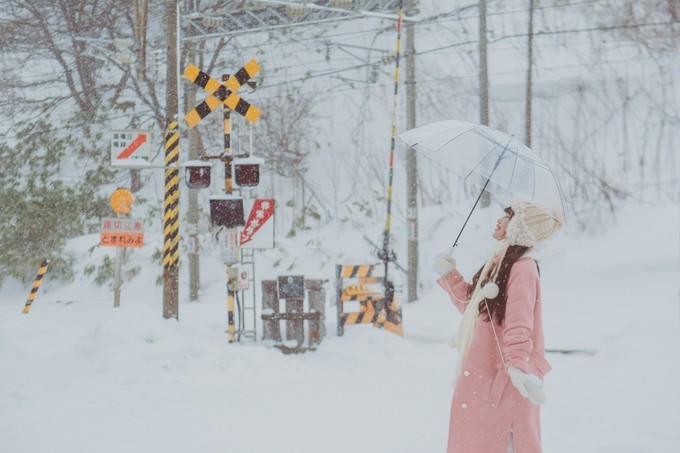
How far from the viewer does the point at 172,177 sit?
35.6ft

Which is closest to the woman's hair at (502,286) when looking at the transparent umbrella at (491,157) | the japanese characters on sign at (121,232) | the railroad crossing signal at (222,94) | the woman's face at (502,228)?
the woman's face at (502,228)

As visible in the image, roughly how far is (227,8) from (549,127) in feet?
29.1

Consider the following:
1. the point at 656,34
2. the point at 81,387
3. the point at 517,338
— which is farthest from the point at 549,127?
the point at 517,338

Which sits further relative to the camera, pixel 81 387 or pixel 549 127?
Answer: pixel 549 127

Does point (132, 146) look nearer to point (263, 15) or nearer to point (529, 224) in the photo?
point (263, 15)

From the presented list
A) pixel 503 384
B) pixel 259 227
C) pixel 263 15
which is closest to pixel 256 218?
pixel 259 227

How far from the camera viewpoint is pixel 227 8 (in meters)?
17.5

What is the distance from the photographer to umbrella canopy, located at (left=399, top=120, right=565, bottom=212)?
4.25m

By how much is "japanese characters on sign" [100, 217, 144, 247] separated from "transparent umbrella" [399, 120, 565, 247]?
7833 mm

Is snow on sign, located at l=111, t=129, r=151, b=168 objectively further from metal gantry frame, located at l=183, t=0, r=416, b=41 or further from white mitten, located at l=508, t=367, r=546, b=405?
white mitten, located at l=508, t=367, r=546, b=405

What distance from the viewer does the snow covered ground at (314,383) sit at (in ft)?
19.6

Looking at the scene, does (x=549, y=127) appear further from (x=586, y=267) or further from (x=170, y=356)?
(x=170, y=356)

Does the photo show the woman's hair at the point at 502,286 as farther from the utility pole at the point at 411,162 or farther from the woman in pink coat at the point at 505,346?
the utility pole at the point at 411,162

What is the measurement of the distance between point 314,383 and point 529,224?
5.14 metres
